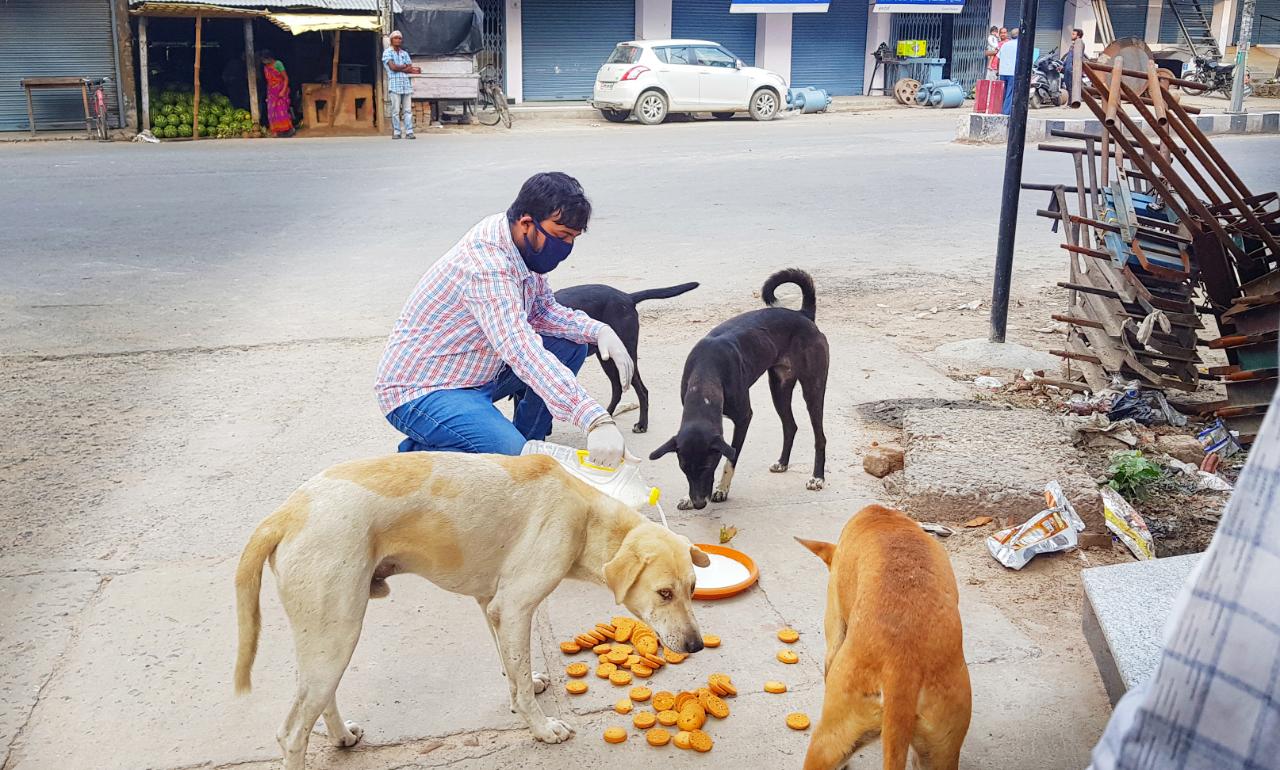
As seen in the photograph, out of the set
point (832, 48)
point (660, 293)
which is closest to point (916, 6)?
point (832, 48)

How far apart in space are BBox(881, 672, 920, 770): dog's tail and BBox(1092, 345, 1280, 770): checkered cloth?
1.48m

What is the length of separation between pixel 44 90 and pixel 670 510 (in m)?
20.4

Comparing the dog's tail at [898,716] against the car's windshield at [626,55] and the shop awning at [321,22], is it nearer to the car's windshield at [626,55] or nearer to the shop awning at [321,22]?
the shop awning at [321,22]

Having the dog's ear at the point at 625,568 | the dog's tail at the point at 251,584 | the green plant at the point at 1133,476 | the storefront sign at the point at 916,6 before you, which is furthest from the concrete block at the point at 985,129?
the dog's tail at the point at 251,584

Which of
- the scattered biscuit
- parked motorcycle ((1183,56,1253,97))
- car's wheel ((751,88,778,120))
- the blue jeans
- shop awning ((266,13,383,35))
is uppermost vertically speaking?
shop awning ((266,13,383,35))

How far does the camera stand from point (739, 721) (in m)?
3.29

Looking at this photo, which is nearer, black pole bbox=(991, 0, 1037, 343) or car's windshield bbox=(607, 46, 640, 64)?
black pole bbox=(991, 0, 1037, 343)

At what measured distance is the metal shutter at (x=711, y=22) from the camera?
2947 centimetres

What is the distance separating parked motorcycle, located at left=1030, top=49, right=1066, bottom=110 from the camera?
2664cm

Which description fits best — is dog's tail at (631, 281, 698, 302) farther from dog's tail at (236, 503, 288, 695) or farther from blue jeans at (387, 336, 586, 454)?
dog's tail at (236, 503, 288, 695)

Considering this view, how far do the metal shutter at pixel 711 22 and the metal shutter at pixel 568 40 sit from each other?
4.25 ft

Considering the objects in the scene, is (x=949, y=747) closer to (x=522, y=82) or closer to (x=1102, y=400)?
(x=1102, y=400)

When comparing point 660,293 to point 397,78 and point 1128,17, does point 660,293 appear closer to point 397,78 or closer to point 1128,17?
point 397,78

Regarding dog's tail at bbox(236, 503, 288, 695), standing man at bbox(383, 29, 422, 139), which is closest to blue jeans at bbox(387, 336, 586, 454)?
dog's tail at bbox(236, 503, 288, 695)
